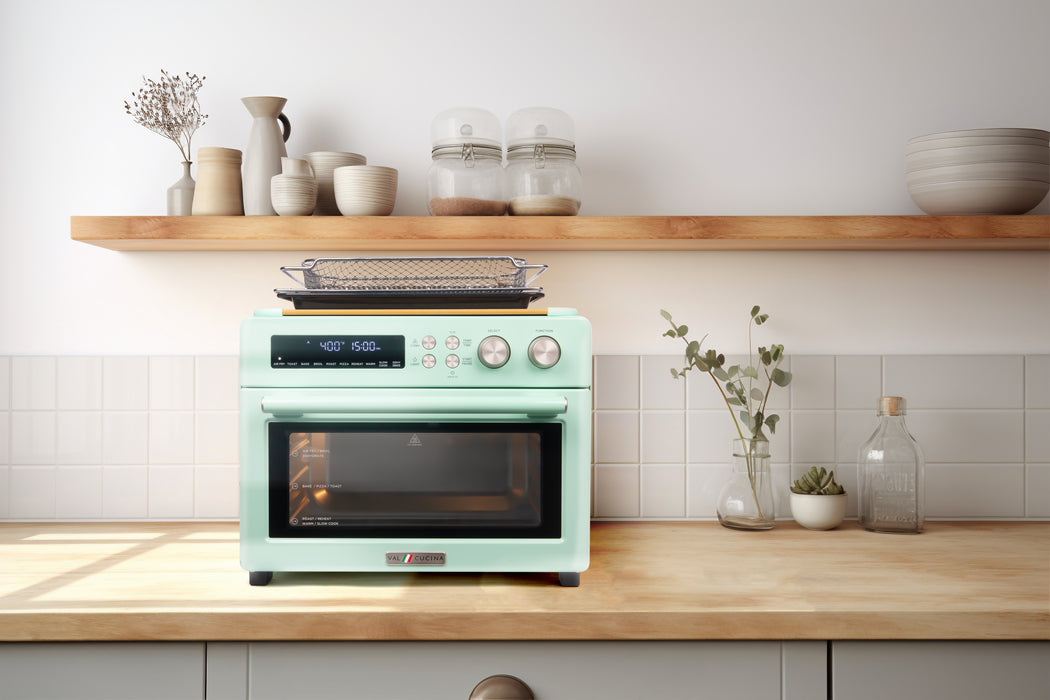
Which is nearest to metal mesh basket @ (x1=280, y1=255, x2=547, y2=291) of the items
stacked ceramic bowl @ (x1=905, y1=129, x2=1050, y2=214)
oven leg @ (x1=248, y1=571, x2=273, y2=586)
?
oven leg @ (x1=248, y1=571, x2=273, y2=586)

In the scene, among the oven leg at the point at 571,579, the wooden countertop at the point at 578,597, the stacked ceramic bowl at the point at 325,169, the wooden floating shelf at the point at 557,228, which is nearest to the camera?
the wooden countertop at the point at 578,597

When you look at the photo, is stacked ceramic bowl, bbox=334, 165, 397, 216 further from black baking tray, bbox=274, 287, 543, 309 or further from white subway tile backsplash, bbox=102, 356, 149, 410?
white subway tile backsplash, bbox=102, 356, 149, 410

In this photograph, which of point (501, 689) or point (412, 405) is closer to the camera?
point (501, 689)

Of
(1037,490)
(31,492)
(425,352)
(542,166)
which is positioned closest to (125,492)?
(31,492)

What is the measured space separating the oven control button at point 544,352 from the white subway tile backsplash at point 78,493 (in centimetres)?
111

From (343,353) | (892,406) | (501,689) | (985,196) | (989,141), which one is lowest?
(501,689)

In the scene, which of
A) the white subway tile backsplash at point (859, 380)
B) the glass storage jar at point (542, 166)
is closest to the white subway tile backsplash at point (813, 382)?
the white subway tile backsplash at point (859, 380)

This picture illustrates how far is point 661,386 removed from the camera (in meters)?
1.68

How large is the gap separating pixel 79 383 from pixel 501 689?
3.99 ft

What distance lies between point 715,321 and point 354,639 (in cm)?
104

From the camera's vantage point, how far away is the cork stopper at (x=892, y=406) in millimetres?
1521

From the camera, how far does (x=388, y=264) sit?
1375 mm

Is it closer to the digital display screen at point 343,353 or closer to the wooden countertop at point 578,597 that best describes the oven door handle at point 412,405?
the digital display screen at point 343,353

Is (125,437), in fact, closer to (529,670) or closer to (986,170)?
(529,670)
